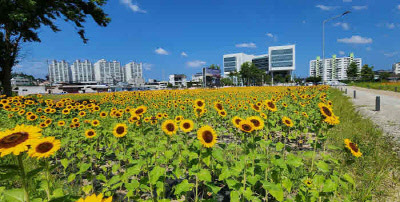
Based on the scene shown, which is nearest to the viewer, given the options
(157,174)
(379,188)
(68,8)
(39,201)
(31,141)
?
(31,141)

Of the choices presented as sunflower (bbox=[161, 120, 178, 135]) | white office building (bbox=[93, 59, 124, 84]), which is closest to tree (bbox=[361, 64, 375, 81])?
sunflower (bbox=[161, 120, 178, 135])

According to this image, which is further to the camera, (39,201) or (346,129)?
(346,129)

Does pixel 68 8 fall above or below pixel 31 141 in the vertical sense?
above

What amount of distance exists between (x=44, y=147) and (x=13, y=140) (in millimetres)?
360

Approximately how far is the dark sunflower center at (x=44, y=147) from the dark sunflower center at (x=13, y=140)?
0.26m

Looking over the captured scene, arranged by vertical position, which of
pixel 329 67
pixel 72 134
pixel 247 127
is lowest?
pixel 72 134

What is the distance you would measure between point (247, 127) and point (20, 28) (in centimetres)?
1715

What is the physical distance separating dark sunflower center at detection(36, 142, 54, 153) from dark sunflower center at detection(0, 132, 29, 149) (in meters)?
0.26

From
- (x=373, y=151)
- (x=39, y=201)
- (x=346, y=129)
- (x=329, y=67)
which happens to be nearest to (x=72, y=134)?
(x=39, y=201)

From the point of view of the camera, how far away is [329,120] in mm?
2088

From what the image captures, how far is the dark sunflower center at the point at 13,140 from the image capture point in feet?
3.83

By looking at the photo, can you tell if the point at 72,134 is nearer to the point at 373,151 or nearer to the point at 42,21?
the point at 373,151

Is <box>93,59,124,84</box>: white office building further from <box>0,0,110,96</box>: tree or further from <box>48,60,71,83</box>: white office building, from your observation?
<box>0,0,110,96</box>: tree

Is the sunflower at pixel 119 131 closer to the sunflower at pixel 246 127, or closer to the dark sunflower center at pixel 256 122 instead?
the sunflower at pixel 246 127
